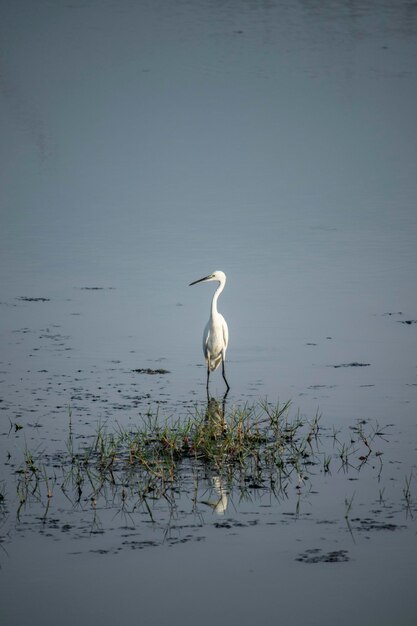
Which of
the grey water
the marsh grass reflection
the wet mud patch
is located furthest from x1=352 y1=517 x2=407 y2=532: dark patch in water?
the marsh grass reflection

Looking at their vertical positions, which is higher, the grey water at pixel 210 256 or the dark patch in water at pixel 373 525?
the grey water at pixel 210 256

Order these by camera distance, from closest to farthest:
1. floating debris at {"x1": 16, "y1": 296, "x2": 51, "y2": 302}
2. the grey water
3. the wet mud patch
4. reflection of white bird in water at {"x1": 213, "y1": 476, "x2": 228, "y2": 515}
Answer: the grey water → the wet mud patch → reflection of white bird in water at {"x1": 213, "y1": 476, "x2": 228, "y2": 515} → floating debris at {"x1": 16, "y1": 296, "x2": 51, "y2": 302}

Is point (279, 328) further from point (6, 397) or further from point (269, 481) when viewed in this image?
point (269, 481)

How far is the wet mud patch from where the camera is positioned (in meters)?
6.05

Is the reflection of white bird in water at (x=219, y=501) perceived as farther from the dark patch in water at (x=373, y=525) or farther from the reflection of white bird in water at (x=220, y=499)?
the dark patch in water at (x=373, y=525)

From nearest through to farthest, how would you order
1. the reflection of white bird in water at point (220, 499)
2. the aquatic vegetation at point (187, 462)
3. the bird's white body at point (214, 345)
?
the reflection of white bird in water at point (220, 499) < the aquatic vegetation at point (187, 462) < the bird's white body at point (214, 345)

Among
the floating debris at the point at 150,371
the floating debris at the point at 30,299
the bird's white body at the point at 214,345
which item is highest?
the floating debris at the point at 30,299

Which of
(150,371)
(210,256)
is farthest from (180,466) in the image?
(210,256)

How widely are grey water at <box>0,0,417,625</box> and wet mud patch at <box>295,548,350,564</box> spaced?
53 mm

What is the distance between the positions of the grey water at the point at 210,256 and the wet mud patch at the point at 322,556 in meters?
0.05

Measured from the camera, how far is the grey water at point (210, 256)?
234 inches

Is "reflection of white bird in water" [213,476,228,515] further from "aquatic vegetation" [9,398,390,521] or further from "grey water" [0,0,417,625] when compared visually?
"grey water" [0,0,417,625]

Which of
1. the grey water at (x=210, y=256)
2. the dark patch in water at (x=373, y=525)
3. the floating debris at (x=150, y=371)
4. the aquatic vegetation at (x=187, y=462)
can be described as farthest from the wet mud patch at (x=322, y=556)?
the floating debris at (x=150, y=371)

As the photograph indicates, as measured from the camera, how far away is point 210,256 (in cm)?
1641
